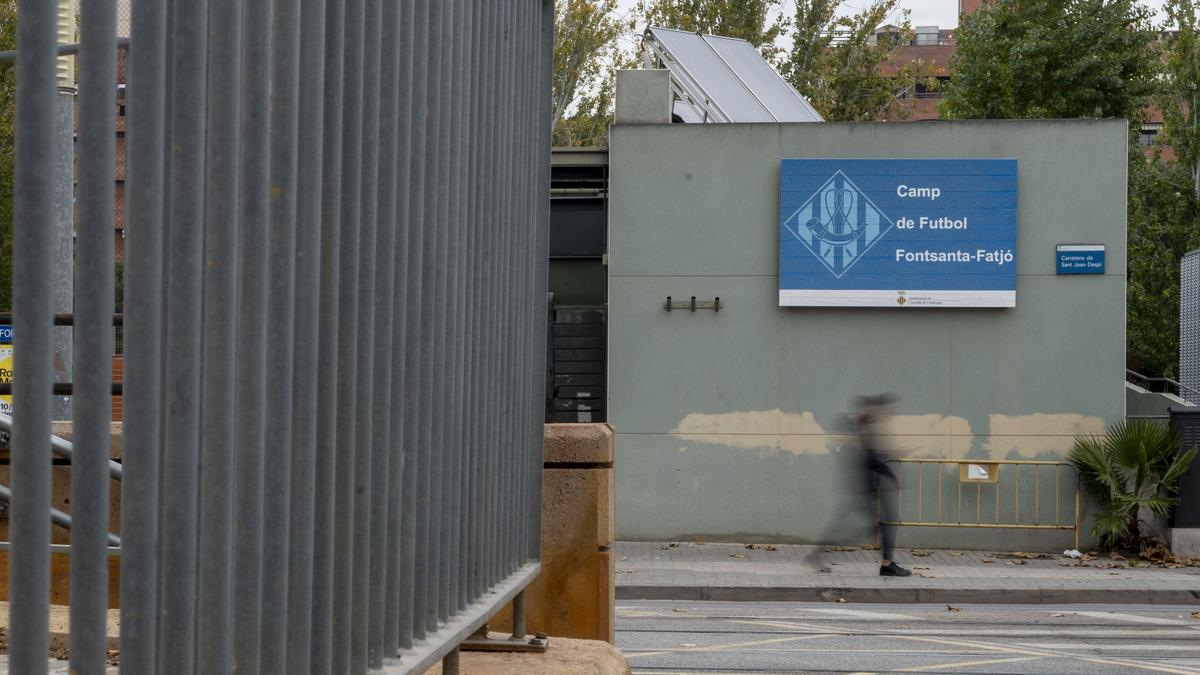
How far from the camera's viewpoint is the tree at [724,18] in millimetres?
42250

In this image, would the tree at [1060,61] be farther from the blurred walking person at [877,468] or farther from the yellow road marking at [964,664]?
the yellow road marking at [964,664]

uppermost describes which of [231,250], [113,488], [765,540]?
[231,250]

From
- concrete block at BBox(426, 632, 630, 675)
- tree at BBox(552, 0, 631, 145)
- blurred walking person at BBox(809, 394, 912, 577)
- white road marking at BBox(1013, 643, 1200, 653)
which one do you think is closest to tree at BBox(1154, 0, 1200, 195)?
tree at BBox(552, 0, 631, 145)

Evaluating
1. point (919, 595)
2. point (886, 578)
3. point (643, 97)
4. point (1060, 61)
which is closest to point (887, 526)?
point (886, 578)

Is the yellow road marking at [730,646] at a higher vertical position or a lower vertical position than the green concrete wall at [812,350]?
lower

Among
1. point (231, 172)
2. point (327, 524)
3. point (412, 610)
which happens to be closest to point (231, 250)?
point (231, 172)

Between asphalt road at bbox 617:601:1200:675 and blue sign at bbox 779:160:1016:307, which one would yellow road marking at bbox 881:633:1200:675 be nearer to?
asphalt road at bbox 617:601:1200:675

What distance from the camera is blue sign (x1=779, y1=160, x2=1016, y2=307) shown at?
18.3 metres

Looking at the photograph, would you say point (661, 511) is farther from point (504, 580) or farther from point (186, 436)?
point (186, 436)

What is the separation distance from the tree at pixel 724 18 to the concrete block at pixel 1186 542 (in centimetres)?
2673

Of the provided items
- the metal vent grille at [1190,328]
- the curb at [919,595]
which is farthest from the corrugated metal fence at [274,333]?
the metal vent grille at [1190,328]

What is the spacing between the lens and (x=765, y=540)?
18.7 m

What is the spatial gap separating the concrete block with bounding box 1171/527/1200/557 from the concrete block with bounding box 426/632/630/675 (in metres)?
14.5

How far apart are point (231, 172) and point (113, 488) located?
493 centimetres
